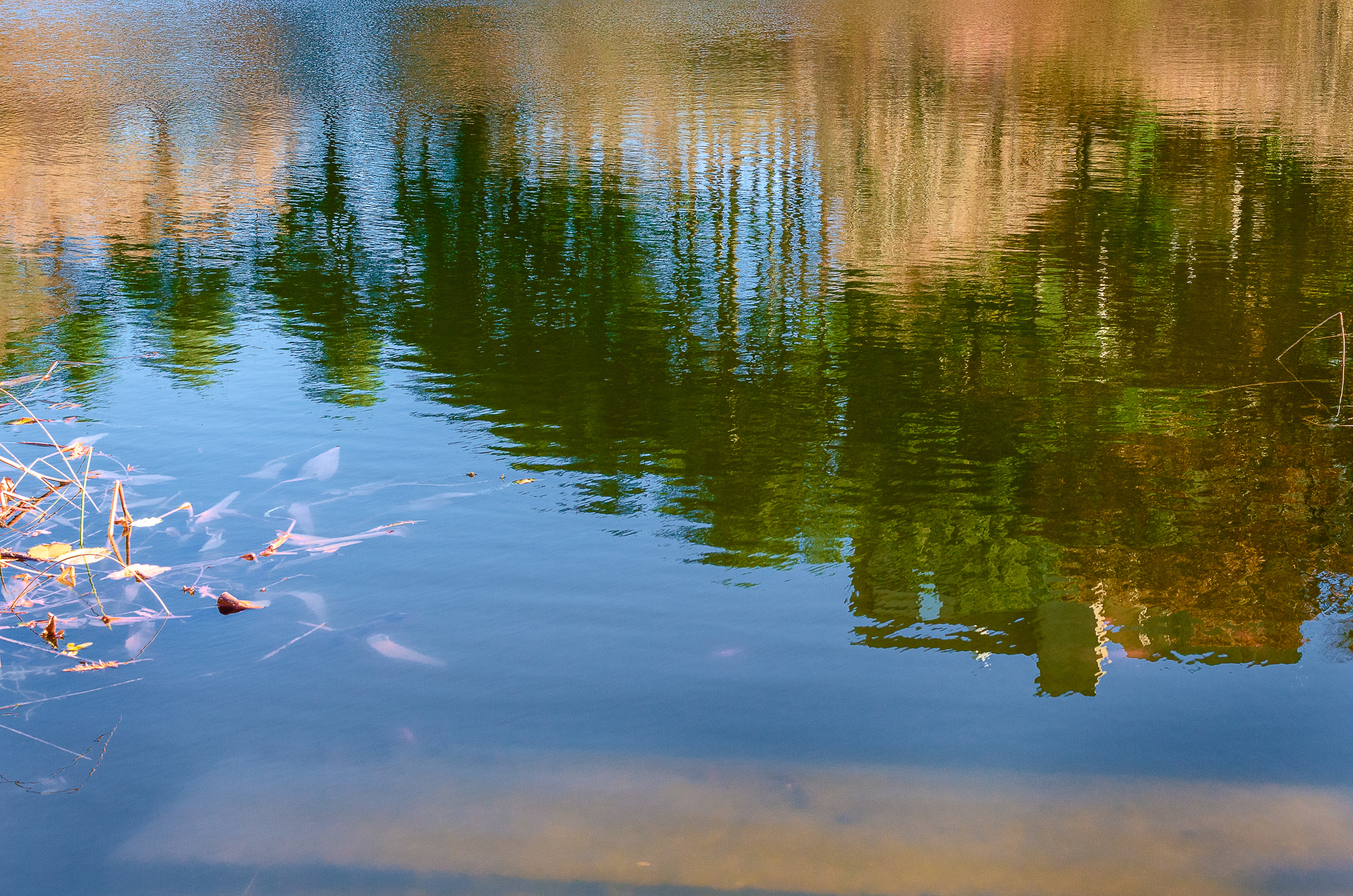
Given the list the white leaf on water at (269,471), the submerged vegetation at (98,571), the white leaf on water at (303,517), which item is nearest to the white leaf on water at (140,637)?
the submerged vegetation at (98,571)

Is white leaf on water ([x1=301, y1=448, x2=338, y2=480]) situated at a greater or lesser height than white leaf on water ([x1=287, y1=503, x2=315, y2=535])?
greater

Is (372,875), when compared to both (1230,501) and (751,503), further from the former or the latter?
(1230,501)

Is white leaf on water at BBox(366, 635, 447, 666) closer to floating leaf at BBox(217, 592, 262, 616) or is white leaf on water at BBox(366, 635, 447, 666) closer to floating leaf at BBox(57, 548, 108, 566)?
floating leaf at BBox(217, 592, 262, 616)

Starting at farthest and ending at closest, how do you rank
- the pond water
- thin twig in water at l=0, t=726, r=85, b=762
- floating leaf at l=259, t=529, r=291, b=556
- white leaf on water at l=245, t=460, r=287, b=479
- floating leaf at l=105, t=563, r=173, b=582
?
white leaf on water at l=245, t=460, r=287, b=479
floating leaf at l=259, t=529, r=291, b=556
floating leaf at l=105, t=563, r=173, b=582
thin twig in water at l=0, t=726, r=85, b=762
the pond water

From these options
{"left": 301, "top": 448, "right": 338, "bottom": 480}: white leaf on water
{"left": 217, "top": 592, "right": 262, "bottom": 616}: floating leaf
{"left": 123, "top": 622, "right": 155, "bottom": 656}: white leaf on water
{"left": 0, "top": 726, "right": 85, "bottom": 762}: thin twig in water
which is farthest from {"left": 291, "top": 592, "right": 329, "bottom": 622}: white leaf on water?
{"left": 301, "top": 448, "right": 338, "bottom": 480}: white leaf on water

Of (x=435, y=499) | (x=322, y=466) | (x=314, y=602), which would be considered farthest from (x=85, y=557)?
(x=435, y=499)

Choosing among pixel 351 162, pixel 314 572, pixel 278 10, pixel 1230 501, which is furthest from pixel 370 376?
pixel 278 10

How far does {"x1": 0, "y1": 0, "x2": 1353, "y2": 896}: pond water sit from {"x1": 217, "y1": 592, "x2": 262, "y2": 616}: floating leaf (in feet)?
0.33

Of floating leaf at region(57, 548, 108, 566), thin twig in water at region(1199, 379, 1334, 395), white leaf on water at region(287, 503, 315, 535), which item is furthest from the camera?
thin twig in water at region(1199, 379, 1334, 395)

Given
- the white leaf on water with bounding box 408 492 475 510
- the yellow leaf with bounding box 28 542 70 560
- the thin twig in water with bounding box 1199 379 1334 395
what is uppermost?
the thin twig in water with bounding box 1199 379 1334 395

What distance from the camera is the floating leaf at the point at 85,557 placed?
619 centimetres

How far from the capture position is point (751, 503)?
23.3ft

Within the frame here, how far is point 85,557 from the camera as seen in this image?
6238 millimetres

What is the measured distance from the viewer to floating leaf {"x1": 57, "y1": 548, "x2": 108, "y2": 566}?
244 inches
